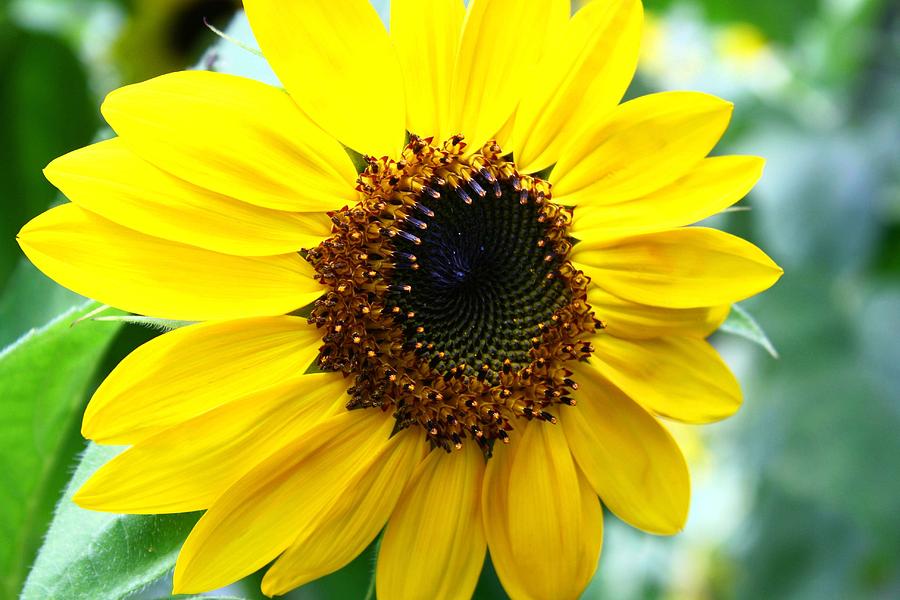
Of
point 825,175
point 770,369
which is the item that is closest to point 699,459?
point 770,369

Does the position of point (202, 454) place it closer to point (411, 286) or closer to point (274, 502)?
point (274, 502)

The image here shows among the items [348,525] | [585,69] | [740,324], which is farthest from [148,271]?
[740,324]

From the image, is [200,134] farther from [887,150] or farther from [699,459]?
[699,459]

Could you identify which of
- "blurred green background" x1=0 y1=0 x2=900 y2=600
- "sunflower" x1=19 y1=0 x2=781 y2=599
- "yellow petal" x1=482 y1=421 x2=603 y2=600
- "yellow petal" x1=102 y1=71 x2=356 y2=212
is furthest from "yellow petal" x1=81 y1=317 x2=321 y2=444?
"blurred green background" x1=0 y1=0 x2=900 y2=600

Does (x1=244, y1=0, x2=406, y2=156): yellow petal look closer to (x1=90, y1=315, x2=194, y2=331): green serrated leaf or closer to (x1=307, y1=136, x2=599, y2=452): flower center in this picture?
(x1=307, y1=136, x2=599, y2=452): flower center

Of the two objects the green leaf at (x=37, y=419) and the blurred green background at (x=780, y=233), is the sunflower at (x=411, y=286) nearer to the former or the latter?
the green leaf at (x=37, y=419)
